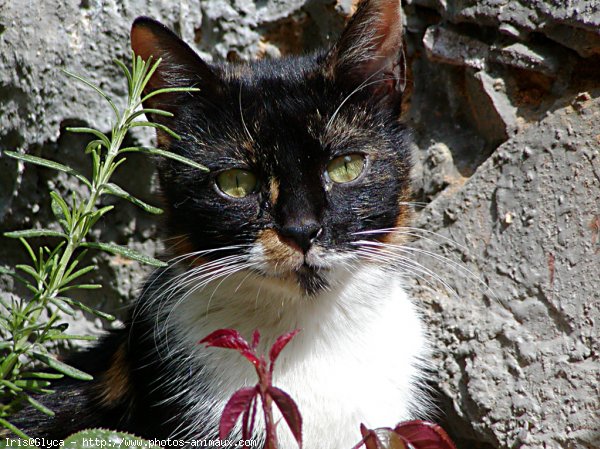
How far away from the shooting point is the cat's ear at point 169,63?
1869 millimetres

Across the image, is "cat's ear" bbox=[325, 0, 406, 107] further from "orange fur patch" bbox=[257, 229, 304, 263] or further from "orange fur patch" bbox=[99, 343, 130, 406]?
"orange fur patch" bbox=[99, 343, 130, 406]

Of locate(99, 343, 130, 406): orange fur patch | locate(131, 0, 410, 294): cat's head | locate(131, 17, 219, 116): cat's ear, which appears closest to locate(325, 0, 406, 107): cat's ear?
locate(131, 0, 410, 294): cat's head

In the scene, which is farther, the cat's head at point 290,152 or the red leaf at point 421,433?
the cat's head at point 290,152

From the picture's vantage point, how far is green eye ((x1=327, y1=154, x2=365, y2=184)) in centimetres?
189

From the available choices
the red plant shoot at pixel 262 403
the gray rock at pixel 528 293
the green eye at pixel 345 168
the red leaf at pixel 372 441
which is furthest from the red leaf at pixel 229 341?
the gray rock at pixel 528 293

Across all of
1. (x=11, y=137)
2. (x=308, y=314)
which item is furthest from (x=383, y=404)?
(x=11, y=137)

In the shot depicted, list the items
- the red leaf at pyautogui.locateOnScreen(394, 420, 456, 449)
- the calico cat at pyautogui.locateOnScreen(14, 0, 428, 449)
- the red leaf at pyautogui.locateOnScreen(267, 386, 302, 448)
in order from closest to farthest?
1. the red leaf at pyautogui.locateOnScreen(267, 386, 302, 448)
2. the red leaf at pyautogui.locateOnScreen(394, 420, 456, 449)
3. the calico cat at pyautogui.locateOnScreen(14, 0, 428, 449)

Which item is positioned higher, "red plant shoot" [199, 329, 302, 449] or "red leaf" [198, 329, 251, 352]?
"red leaf" [198, 329, 251, 352]

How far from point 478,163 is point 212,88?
1110 mm

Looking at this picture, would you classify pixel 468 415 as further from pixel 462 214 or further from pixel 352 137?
pixel 352 137

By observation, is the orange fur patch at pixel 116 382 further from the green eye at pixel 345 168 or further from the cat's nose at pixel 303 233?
the green eye at pixel 345 168

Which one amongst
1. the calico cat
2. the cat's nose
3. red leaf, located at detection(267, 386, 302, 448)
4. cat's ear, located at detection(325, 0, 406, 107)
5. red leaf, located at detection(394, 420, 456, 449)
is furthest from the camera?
cat's ear, located at detection(325, 0, 406, 107)

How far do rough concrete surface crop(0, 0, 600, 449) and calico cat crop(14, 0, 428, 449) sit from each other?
1.01ft

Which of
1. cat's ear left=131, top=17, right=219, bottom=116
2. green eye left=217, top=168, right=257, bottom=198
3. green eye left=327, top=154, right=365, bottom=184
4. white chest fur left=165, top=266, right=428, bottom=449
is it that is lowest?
white chest fur left=165, top=266, right=428, bottom=449
